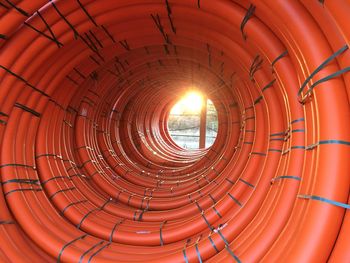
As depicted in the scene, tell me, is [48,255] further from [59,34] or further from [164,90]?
[164,90]

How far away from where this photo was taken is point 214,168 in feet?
14.7

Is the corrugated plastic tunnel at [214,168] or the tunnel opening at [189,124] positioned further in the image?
the tunnel opening at [189,124]

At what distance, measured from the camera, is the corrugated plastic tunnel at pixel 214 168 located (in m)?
1.31

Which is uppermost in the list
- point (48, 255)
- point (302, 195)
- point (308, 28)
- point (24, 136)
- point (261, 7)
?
point (261, 7)

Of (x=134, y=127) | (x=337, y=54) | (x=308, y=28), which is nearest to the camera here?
(x=337, y=54)

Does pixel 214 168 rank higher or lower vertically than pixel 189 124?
lower

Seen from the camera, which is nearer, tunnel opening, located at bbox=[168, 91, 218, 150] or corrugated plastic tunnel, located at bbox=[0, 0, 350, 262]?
corrugated plastic tunnel, located at bbox=[0, 0, 350, 262]

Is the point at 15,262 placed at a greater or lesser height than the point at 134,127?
lesser

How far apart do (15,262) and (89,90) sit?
265cm

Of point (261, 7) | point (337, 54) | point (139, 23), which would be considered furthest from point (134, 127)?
point (337, 54)

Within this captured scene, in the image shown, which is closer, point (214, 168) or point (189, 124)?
point (214, 168)

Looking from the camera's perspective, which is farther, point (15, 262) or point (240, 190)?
point (240, 190)

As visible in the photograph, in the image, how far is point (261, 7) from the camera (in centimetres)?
171

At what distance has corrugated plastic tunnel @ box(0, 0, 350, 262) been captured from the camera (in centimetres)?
131
